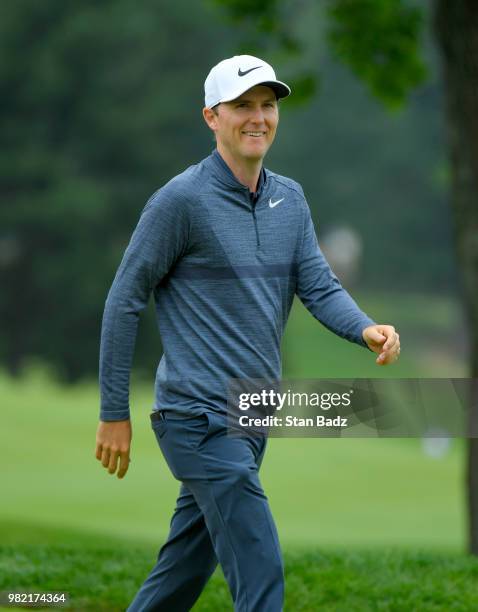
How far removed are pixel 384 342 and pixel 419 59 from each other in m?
8.14

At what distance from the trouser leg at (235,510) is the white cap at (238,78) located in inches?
41.8

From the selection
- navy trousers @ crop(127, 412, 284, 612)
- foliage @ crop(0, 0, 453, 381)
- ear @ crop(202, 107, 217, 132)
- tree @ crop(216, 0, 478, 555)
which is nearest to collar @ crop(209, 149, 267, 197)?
ear @ crop(202, 107, 217, 132)

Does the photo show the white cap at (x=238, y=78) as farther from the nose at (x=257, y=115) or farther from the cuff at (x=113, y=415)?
the cuff at (x=113, y=415)

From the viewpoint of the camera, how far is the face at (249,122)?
4.35 m

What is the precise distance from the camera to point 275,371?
14.3ft

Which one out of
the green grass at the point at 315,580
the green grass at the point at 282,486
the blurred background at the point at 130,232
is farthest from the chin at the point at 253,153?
the green grass at the point at 282,486

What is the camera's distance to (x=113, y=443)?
4.31m

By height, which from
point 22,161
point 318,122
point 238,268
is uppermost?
point 318,122

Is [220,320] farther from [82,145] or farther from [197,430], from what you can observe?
[82,145]

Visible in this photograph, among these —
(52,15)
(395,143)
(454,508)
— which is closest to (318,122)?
(395,143)

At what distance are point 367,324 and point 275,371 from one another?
0.34 meters

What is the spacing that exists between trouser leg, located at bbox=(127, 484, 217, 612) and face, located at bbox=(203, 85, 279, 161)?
117 centimetres

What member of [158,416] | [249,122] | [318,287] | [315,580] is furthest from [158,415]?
[315,580]

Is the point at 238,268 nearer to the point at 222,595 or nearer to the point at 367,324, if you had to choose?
the point at 367,324
